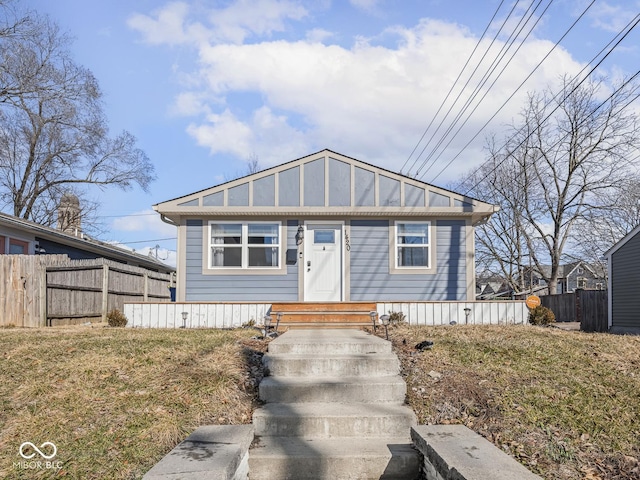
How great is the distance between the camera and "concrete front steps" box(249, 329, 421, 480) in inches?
141

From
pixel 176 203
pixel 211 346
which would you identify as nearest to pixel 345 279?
pixel 176 203

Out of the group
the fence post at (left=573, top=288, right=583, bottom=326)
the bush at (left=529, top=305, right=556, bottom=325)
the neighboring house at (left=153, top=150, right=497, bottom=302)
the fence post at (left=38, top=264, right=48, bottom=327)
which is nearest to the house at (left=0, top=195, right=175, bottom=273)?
the fence post at (left=38, top=264, right=48, bottom=327)

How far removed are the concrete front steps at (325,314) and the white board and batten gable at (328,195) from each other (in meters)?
2.20

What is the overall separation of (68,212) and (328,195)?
18115mm

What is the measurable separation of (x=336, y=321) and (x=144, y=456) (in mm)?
6257

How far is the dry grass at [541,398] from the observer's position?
3500mm

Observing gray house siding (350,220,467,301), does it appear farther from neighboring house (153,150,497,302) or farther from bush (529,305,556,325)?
bush (529,305,556,325)

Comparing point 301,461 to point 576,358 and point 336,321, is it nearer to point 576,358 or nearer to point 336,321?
point 576,358

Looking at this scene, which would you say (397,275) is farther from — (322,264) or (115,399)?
(115,399)

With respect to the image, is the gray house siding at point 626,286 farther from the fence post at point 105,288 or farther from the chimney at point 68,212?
the chimney at point 68,212

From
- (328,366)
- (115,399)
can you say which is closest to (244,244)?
(328,366)

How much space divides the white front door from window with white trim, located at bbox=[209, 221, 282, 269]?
0.71 m

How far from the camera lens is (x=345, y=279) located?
1130 cm

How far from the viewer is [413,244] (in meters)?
11.4
